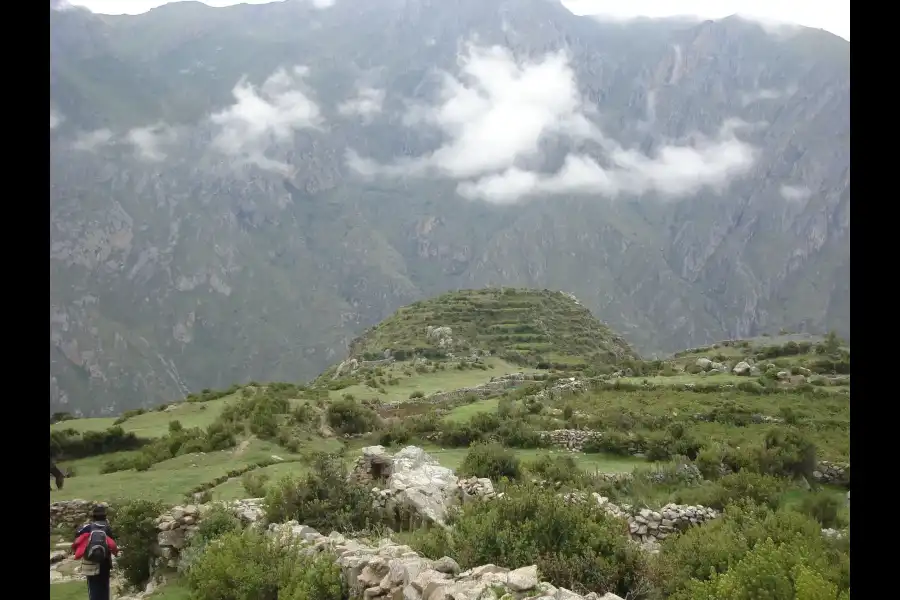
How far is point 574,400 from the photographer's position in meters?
33.9

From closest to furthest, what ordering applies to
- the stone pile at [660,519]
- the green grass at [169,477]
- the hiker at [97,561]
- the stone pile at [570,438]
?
1. the hiker at [97,561]
2. the stone pile at [660,519]
3. the green grass at [169,477]
4. the stone pile at [570,438]

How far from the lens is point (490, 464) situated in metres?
16.6

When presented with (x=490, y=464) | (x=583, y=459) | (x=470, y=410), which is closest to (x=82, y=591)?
(x=490, y=464)

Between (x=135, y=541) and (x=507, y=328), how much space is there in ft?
256

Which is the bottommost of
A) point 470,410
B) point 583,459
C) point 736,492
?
point 470,410

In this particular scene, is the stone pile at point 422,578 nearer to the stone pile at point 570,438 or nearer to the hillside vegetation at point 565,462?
the hillside vegetation at point 565,462

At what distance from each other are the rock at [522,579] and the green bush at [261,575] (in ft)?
8.83

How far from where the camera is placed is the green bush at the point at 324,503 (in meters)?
12.7

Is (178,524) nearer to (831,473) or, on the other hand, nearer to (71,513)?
(71,513)

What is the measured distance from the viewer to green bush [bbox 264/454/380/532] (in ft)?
41.8

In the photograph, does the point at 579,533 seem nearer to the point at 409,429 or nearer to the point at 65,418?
the point at 409,429

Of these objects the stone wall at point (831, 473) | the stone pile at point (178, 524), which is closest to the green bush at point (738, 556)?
the stone pile at point (178, 524)

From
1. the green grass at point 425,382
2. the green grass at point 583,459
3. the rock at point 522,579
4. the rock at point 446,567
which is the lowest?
the green grass at point 425,382

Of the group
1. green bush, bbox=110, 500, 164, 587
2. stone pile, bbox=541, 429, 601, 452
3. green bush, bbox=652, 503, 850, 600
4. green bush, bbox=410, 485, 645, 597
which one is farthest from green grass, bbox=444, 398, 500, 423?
green bush, bbox=652, 503, 850, 600
